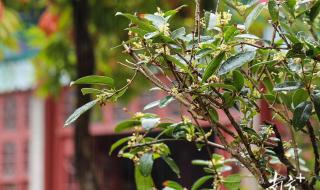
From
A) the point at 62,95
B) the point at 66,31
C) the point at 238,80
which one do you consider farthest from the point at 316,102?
the point at 62,95

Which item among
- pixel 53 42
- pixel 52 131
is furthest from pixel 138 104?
pixel 53 42

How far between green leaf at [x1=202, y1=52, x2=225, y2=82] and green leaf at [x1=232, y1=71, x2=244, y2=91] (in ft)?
0.15

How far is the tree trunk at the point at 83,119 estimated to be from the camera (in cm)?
225

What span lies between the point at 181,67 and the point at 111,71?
2204 mm

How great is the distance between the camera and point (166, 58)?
33.5 inches

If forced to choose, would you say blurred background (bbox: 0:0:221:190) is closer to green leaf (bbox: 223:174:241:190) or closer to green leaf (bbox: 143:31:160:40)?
green leaf (bbox: 223:174:241:190)

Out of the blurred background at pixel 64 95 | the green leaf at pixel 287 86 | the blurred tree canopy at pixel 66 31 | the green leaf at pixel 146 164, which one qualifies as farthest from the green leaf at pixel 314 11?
the blurred tree canopy at pixel 66 31

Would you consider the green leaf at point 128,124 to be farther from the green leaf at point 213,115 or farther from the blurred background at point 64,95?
the blurred background at point 64,95

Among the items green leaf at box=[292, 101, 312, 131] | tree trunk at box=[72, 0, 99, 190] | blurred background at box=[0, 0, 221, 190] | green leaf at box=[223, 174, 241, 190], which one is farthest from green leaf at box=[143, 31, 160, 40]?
tree trunk at box=[72, 0, 99, 190]

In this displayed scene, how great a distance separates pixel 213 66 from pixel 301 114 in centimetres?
15

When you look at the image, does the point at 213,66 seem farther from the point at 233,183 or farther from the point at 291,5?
the point at 233,183

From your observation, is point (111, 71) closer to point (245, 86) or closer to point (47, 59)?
point (47, 59)

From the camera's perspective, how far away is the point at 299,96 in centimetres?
91

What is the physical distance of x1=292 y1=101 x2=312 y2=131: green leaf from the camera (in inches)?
34.4
